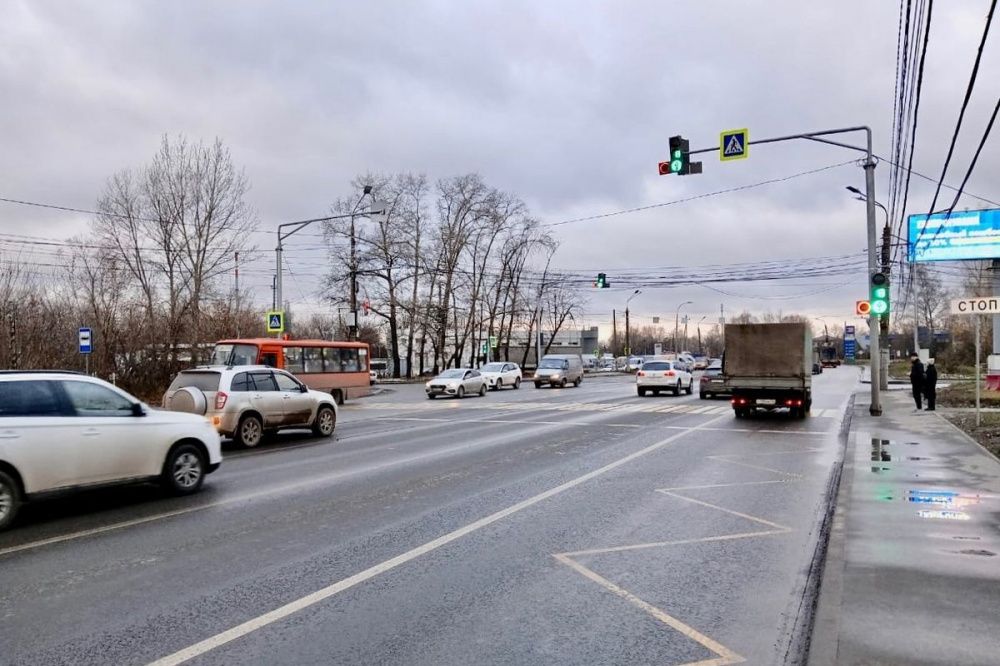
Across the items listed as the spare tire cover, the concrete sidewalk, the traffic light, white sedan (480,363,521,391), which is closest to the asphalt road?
the concrete sidewalk

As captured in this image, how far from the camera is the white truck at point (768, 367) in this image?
20.6m

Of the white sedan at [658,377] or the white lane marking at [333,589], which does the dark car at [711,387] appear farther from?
the white lane marking at [333,589]

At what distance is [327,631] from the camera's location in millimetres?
4531

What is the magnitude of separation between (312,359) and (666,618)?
25.0 m

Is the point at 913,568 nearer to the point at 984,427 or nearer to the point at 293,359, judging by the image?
the point at 984,427

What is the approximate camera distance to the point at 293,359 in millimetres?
27312

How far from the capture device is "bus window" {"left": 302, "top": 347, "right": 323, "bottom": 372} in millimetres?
27953

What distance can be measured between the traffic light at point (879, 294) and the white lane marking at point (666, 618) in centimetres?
Result: 1749

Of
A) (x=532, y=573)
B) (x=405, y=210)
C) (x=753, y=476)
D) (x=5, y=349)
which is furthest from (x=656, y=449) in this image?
(x=405, y=210)

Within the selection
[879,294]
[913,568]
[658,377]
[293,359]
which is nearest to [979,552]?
[913,568]

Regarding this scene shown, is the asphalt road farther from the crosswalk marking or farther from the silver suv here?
the crosswalk marking

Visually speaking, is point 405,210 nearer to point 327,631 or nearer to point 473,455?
point 473,455

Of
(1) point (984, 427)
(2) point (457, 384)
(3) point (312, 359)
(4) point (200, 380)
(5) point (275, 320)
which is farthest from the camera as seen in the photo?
(2) point (457, 384)

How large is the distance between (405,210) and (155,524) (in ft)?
164
